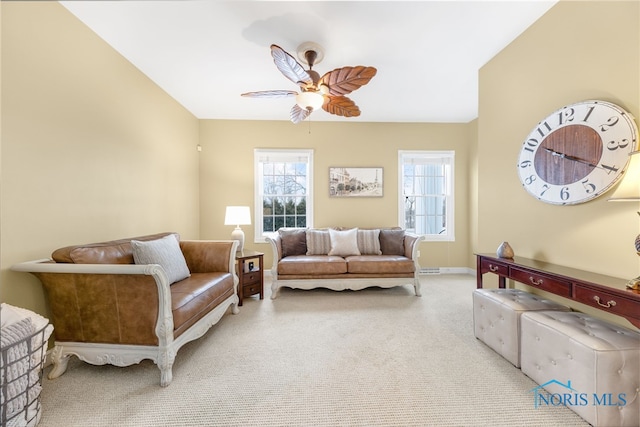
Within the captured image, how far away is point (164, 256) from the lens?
2275 millimetres

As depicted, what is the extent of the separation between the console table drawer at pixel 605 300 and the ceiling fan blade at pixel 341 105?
2.19 meters

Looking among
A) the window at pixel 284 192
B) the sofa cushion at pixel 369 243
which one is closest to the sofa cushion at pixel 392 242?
the sofa cushion at pixel 369 243

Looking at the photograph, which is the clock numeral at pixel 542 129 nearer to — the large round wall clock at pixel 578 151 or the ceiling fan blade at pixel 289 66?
the large round wall clock at pixel 578 151

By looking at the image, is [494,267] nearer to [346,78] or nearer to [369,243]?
[369,243]

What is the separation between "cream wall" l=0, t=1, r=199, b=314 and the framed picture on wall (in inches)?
104

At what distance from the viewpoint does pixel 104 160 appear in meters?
2.37

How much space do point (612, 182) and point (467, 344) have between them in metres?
1.52

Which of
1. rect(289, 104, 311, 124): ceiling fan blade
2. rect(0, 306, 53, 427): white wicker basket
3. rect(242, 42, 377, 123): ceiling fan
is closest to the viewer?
rect(0, 306, 53, 427): white wicker basket

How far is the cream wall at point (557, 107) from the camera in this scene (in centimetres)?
159

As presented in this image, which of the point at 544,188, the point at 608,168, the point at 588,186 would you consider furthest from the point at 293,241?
the point at 608,168

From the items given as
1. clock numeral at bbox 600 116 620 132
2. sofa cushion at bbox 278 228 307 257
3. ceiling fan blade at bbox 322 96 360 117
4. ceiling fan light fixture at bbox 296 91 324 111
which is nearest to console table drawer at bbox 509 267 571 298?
clock numeral at bbox 600 116 620 132

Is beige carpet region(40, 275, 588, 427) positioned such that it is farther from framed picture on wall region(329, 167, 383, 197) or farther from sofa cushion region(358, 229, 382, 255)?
framed picture on wall region(329, 167, 383, 197)


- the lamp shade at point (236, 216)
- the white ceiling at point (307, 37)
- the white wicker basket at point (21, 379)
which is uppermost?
the white ceiling at point (307, 37)

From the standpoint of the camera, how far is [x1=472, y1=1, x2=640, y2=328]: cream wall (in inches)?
62.7
